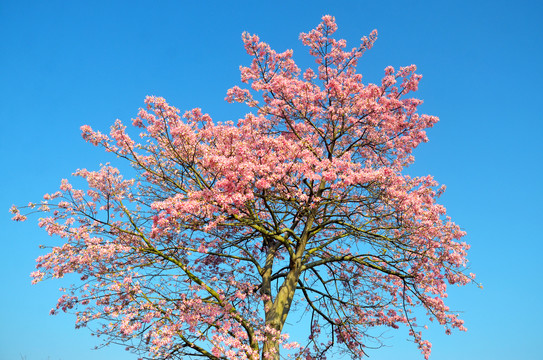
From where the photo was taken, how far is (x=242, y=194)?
34.5 ft

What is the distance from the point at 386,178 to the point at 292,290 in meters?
4.59

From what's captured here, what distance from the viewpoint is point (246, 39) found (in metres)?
13.8

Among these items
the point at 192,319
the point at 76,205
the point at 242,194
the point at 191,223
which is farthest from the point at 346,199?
the point at 76,205

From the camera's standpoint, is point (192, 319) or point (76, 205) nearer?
point (192, 319)

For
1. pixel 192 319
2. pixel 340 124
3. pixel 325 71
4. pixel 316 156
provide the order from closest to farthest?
pixel 192 319
pixel 316 156
pixel 340 124
pixel 325 71

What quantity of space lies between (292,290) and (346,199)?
343 cm

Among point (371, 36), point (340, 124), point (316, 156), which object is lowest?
point (316, 156)

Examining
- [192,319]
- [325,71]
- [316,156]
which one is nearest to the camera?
[192,319]

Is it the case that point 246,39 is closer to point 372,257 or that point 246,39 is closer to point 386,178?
point 386,178

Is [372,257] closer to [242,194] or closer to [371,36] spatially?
[242,194]

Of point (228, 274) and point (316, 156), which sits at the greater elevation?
point (316, 156)

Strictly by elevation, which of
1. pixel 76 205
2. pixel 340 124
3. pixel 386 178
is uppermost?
pixel 340 124

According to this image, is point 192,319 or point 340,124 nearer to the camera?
point 192,319

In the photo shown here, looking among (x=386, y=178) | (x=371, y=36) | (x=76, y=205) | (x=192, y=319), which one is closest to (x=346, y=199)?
(x=386, y=178)
